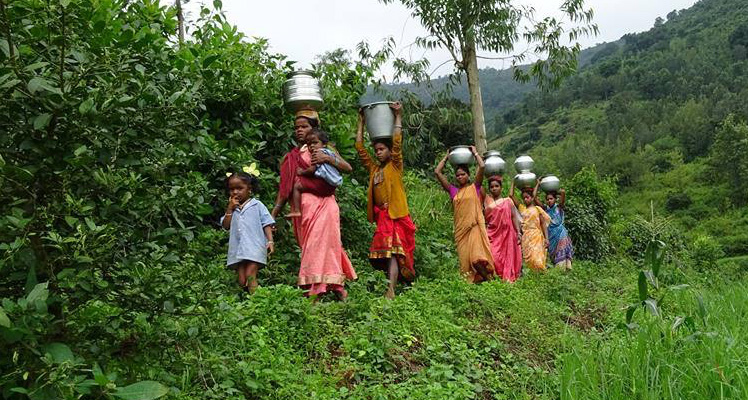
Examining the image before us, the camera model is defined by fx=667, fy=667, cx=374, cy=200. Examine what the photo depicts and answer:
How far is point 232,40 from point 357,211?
227 cm

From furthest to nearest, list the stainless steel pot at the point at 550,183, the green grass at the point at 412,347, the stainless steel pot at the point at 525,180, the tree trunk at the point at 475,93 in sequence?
the tree trunk at the point at 475,93 → the stainless steel pot at the point at 550,183 → the stainless steel pot at the point at 525,180 → the green grass at the point at 412,347

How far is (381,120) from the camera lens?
20.3 ft

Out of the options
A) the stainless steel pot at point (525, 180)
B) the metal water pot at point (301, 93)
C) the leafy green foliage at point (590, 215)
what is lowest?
the leafy green foliage at point (590, 215)

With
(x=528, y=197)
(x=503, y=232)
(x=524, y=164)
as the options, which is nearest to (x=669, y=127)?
(x=524, y=164)

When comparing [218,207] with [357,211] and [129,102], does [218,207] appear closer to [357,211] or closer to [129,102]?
[357,211]

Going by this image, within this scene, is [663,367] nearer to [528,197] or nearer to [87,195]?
[87,195]

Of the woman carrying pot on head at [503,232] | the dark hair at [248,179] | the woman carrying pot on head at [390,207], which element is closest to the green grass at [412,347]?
the woman carrying pot on head at [390,207]

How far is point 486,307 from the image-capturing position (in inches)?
215

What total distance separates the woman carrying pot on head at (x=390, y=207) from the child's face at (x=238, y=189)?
48.3 inches

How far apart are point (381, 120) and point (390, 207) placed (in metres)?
0.81

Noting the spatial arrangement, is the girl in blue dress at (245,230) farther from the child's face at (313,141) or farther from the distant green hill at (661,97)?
the distant green hill at (661,97)

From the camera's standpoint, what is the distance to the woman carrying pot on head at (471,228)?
7215 mm

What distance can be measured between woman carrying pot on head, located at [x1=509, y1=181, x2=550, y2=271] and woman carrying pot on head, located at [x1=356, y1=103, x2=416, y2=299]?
12.8 ft

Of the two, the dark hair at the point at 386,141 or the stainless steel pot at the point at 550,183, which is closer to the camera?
the dark hair at the point at 386,141
